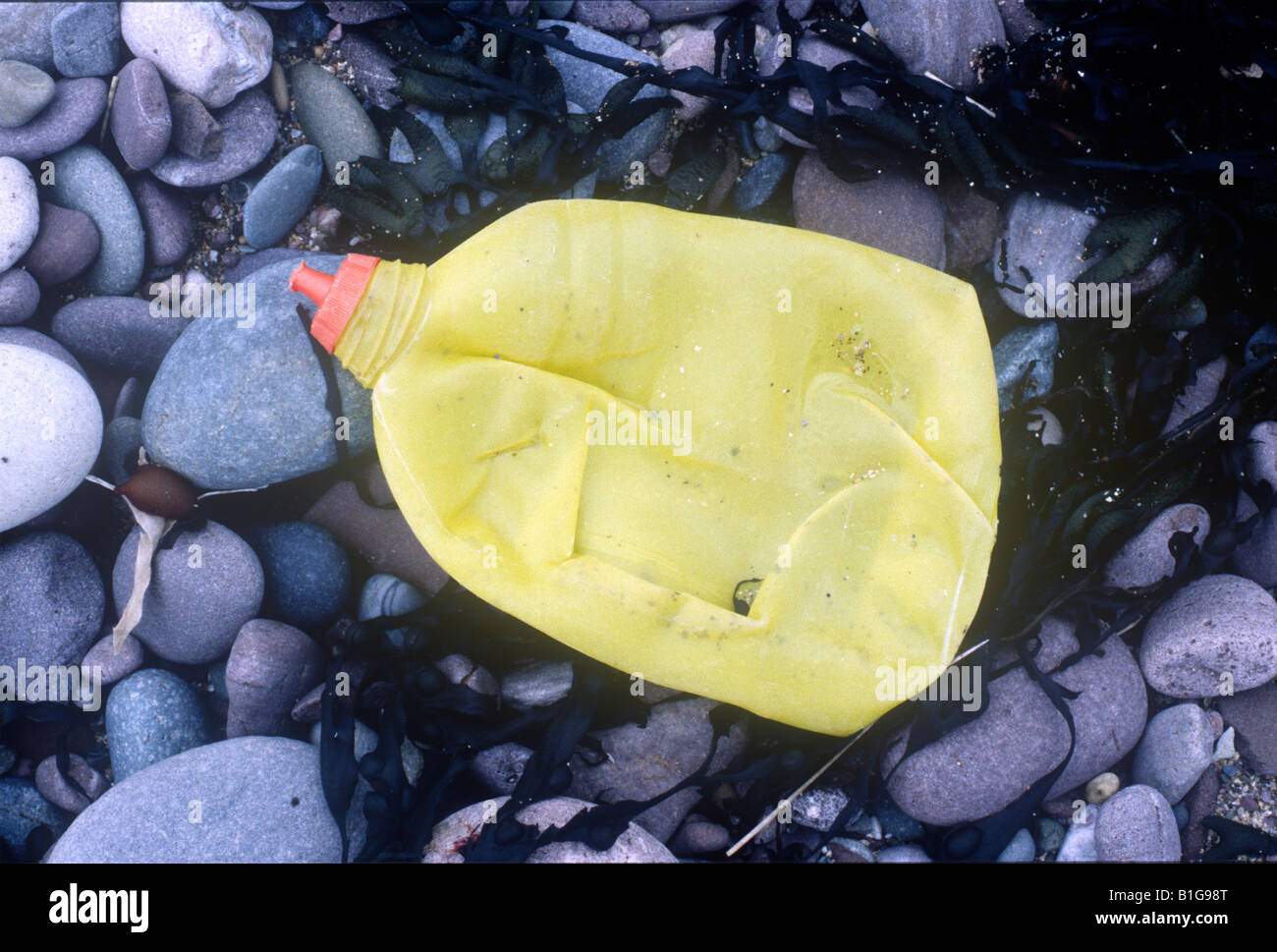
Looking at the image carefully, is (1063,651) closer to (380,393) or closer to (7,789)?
(380,393)

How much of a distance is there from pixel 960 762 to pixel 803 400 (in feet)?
3.13

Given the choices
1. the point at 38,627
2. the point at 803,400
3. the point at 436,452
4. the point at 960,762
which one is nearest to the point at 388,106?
the point at 436,452

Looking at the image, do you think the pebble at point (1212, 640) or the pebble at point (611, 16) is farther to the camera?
the pebble at point (611, 16)

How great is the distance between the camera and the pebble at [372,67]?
2.18m

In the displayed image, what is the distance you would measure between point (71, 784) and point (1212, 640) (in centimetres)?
288

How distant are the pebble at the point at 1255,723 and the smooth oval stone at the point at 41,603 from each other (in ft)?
9.70

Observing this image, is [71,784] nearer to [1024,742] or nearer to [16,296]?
[16,296]

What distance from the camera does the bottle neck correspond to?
1.67 meters

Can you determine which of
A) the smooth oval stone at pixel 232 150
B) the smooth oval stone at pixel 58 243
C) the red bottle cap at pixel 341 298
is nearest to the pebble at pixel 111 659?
the smooth oval stone at pixel 58 243

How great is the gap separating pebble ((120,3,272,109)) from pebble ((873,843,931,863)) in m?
2.51

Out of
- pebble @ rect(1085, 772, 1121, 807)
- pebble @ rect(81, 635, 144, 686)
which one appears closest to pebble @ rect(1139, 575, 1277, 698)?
pebble @ rect(1085, 772, 1121, 807)

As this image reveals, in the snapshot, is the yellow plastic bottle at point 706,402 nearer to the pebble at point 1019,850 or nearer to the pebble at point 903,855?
the pebble at point 903,855

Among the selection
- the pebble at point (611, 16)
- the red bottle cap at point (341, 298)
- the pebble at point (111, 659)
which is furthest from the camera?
the pebble at point (611, 16)

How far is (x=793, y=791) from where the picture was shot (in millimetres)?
2082
